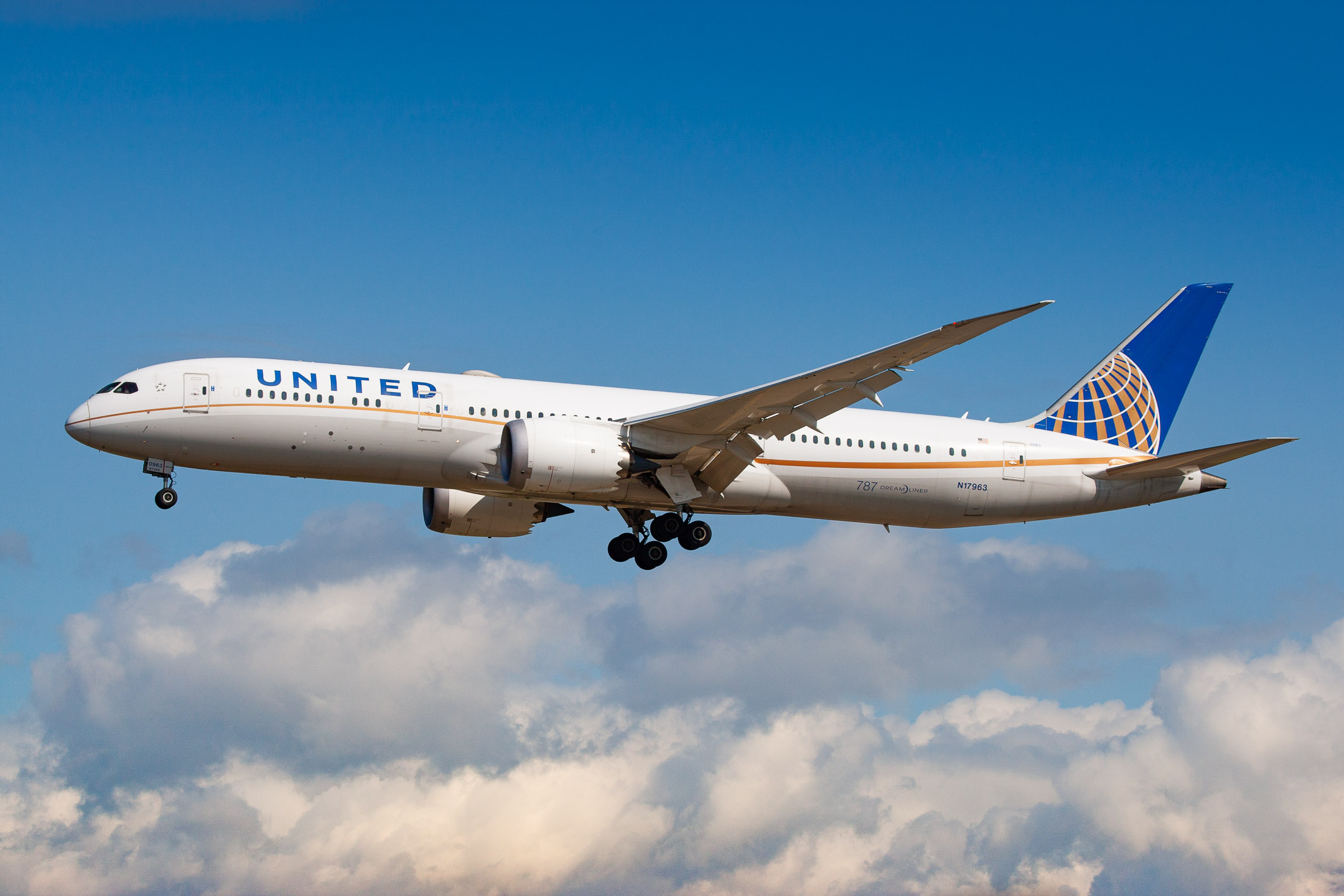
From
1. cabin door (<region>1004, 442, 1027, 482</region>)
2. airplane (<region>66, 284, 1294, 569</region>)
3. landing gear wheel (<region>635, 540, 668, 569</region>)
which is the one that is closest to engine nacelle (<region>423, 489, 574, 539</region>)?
airplane (<region>66, 284, 1294, 569</region>)

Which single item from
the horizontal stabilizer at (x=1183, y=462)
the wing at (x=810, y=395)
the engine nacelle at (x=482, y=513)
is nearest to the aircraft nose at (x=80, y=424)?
the engine nacelle at (x=482, y=513)

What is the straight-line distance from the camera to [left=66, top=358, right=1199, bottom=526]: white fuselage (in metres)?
33.4

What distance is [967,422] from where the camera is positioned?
39.9 m

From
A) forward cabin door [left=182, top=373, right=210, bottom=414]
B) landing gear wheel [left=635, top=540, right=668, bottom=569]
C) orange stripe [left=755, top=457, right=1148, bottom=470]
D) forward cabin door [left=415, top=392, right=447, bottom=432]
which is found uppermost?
forward cabin door [left=182, top=373, right=210, bottom=414]

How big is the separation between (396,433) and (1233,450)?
21807 millimetres

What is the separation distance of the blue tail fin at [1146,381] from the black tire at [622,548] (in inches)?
502

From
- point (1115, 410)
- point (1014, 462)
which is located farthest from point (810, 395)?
point (1115, 410)

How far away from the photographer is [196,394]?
33.4 m

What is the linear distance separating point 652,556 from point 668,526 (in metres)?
1.29

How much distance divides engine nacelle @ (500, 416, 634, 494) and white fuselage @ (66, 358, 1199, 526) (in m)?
0.61

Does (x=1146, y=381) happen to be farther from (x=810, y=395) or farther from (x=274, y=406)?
(x=274, y=406)

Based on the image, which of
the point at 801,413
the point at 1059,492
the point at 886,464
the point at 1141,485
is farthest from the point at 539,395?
the point at 1141,485

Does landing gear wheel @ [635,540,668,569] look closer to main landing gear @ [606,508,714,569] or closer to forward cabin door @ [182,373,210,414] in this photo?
main landing gear @ [606,508,714,569]

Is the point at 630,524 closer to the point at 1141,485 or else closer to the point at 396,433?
the point at 396,433
